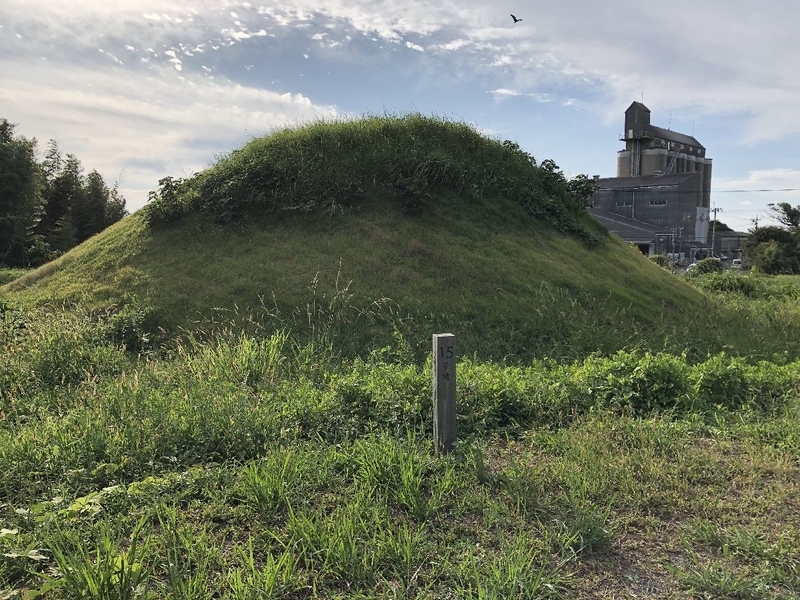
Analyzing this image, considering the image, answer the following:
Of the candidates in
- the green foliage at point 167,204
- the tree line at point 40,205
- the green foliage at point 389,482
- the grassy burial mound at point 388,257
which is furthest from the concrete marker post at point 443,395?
the tree line at point 40,205

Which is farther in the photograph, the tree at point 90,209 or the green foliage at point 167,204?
the tree at point 90,209

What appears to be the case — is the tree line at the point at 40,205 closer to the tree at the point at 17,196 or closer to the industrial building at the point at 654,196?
the tree at the point at 17,196

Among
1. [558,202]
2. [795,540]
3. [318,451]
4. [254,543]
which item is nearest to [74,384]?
[318,451]

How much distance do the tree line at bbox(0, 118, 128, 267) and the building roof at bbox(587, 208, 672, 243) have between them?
45183 millimetres

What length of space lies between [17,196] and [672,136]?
272ft

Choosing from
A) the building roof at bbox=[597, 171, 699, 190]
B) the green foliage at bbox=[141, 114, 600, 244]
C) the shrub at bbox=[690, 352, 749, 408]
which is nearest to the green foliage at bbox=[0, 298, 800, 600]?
the shrub at bbox=[690, 352, 749, 408]

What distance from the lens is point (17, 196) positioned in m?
25.3

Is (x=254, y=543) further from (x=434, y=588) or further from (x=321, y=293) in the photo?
(x=321, y=293)

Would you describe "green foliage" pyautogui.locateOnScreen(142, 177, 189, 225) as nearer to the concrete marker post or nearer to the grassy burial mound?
the grassy burial mound

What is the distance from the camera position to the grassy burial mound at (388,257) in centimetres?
772

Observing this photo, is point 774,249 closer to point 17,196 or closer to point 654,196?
point 654,196

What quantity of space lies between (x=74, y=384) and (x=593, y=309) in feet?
23.5

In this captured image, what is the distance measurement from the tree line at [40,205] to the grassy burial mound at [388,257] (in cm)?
1722

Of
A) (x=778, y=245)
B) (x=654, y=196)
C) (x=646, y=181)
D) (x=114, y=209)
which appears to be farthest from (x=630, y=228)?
(x=114, y=209)
